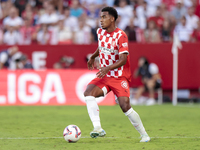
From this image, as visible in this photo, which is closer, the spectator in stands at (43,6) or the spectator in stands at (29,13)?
the spectator in stands at (29,13)

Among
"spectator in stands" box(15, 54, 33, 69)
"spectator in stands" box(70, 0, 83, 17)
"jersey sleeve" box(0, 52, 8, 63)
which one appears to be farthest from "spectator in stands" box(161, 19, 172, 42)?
"jersey sleeve" box(0, 52, 8, 63)

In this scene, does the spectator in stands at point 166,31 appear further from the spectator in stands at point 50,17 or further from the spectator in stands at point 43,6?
the spectator in stands at point 43,6

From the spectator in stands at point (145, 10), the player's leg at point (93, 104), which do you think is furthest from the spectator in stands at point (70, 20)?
the player's leg at point (93, 104)

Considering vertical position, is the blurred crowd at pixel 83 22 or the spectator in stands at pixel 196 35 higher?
the blurred crowd at pixel 83 22

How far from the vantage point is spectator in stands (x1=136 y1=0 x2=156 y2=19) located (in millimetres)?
17422

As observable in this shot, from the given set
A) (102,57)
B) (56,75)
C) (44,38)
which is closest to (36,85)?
(56,75)

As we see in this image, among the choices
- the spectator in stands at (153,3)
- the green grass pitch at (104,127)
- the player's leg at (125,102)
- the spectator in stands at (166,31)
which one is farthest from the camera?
the spectator in stands at (153,3)

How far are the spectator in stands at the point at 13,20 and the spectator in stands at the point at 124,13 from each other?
4.35 meters

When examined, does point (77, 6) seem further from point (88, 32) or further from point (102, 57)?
point (102, 57)

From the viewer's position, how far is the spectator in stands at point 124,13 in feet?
55.8

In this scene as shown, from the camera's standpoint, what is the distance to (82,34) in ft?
55.2

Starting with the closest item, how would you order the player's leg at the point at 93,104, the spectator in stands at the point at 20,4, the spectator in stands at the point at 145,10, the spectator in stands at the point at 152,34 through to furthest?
the player's leg at the point at 93,104 < the spectator in stands at the point at 152,34 < the spectator in stands at the point at 145,10 < the spectator in stands at the point at 20,4

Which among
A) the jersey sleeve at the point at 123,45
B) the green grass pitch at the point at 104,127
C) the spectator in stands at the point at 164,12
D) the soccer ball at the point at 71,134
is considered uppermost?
the spectator in stands at the point at 164,12

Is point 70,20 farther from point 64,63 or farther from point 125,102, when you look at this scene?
point 125,102
